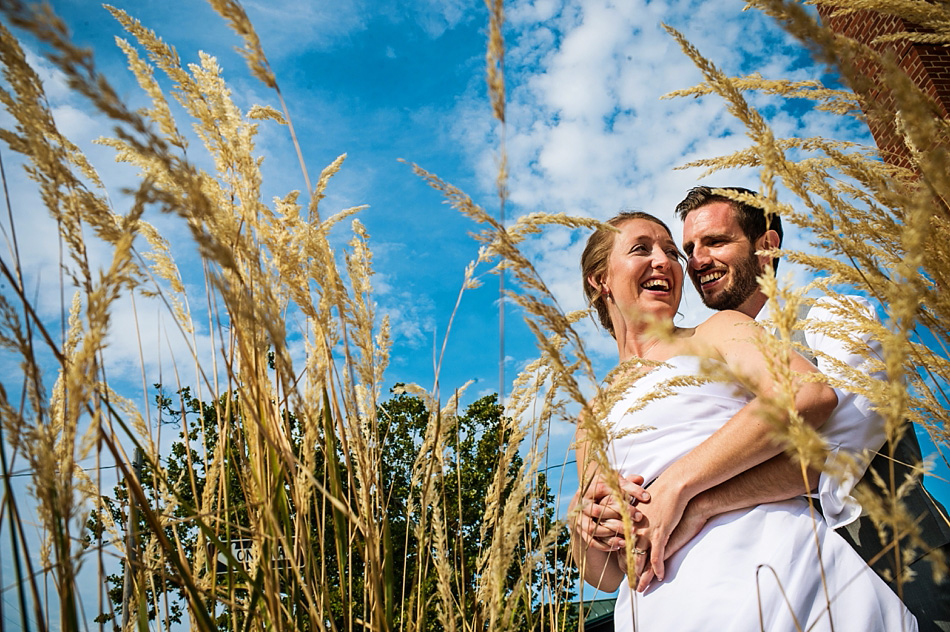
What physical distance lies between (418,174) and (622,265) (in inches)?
65.9

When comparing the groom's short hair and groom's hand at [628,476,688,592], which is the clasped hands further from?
the groom's short hair

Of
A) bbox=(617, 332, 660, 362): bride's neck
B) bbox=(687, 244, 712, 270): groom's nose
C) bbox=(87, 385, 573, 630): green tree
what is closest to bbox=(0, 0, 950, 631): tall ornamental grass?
bbox=(87, 385, 573, 630): green tree

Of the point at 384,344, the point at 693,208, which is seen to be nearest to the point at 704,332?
the point at 384,344

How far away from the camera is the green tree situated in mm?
1408

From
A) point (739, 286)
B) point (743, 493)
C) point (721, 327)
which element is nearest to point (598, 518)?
point (743, 493)

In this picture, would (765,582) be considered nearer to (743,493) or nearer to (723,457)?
(743,493)

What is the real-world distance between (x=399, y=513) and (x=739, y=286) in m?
10.3

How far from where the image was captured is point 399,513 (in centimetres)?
1204

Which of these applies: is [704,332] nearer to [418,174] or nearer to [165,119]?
[418,174]

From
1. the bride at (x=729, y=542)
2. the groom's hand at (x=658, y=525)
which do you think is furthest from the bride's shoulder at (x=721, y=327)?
the groom's hand at (x=658, y=525)

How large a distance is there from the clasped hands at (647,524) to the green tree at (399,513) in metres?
0.14

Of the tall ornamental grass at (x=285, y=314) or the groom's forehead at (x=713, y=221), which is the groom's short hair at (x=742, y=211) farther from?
the tall ornamental grass at (x=285, y=314)

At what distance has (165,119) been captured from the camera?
1.30 m

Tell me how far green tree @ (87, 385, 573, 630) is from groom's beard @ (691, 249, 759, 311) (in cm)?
128
